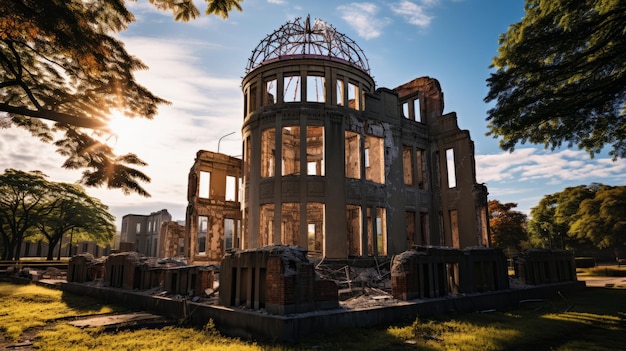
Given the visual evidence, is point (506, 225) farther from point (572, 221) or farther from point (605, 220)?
point (572, 221)

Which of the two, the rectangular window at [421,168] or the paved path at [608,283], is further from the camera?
the rectangular window at [421,168]

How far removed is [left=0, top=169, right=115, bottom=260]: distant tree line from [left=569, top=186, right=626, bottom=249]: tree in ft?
182

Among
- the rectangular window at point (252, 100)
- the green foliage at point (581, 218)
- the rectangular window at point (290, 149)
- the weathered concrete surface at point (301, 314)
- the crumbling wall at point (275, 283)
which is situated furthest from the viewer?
the green foliage at point (581, 218)

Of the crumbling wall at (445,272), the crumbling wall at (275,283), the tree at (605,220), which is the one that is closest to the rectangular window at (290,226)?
the crumbling wall at (445,272)

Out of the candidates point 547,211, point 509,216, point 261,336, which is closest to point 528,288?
point 261,336

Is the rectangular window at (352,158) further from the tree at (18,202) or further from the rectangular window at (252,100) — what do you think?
the tree at (18,202)

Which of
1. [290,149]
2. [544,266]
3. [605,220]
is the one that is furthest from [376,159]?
[605,220]

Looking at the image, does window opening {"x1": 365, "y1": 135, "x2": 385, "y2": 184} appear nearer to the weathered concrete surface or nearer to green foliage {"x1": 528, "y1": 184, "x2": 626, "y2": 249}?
the weathered concrete surface

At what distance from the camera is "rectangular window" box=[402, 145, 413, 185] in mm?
23578

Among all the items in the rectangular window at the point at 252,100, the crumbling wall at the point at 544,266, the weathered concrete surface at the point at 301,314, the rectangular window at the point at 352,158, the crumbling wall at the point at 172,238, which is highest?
the rectangular window at the point at 252,100

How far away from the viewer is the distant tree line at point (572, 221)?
3904cm

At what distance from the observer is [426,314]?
1070 centimetres

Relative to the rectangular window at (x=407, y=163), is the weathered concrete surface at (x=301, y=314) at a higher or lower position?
lower

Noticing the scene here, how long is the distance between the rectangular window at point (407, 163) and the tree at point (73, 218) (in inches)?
1473
